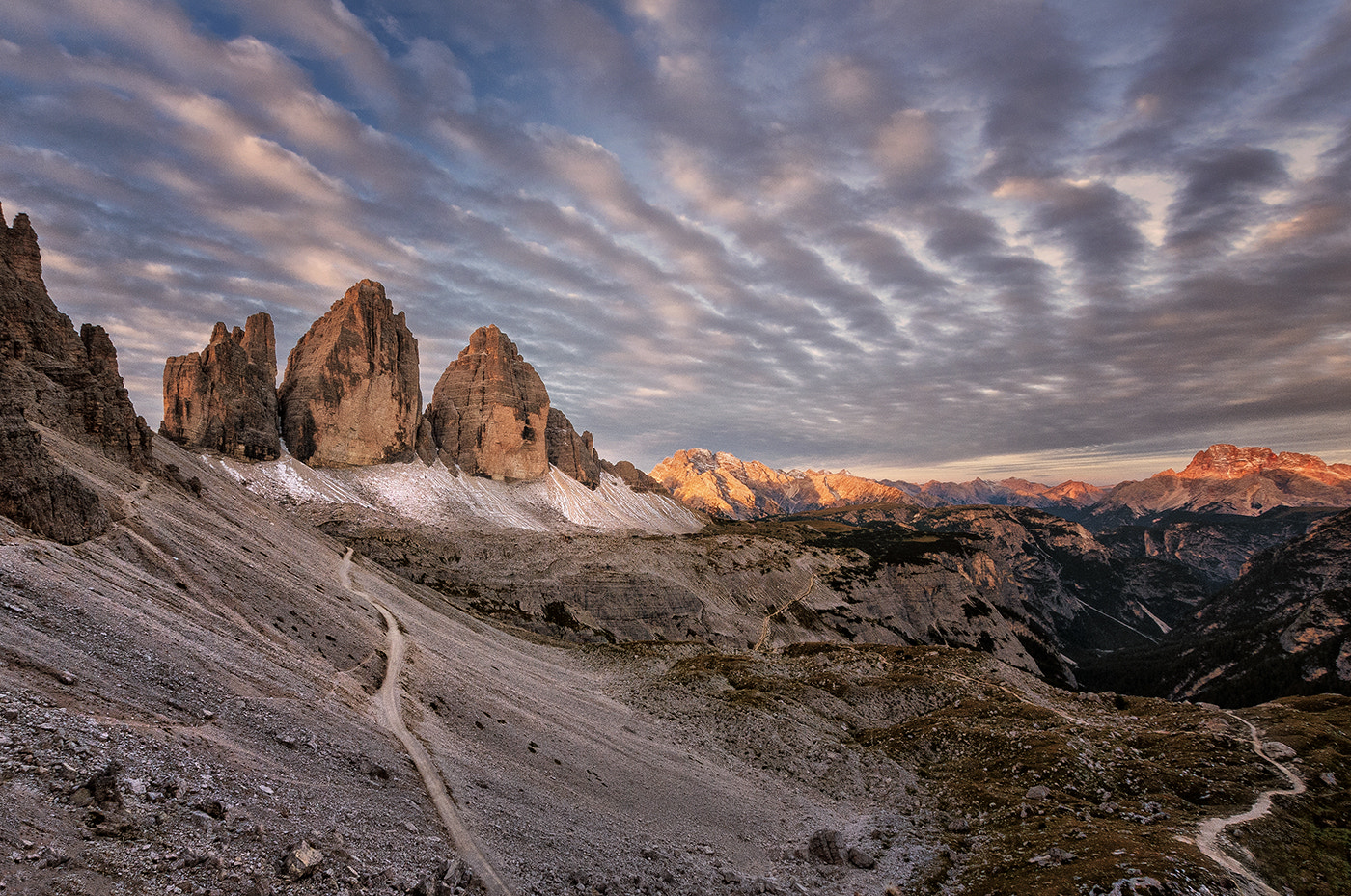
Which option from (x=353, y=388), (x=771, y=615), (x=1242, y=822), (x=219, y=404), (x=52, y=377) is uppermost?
(x=353, y=388)

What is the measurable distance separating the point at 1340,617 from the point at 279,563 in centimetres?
Result: 28392

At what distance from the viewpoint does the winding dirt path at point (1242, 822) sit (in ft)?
77.3

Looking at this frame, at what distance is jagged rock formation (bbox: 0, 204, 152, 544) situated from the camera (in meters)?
30.3

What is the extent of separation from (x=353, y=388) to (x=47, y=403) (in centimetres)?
12961

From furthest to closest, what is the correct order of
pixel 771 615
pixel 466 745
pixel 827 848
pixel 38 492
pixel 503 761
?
pixel 771 615
pixel 466 745
pixel 503 761
pixel 827 848
pixel 38 492

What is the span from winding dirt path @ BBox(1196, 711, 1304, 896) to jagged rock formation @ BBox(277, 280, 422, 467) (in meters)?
184

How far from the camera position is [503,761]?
31.9 metres

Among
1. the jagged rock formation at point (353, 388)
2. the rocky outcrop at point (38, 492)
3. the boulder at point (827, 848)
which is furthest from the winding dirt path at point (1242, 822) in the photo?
the jagged rock formation at point (353, 388)

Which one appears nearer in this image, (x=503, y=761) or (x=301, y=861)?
(x=301, y=861)

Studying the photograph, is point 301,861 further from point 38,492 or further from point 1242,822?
point 1242,822

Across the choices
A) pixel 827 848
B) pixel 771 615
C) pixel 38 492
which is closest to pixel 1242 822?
pixel 827 848

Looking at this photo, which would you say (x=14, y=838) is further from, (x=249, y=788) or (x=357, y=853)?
(x=357, y=853)

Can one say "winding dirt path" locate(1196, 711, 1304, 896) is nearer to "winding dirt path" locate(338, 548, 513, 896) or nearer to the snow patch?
"winding dirt path" locate(338, 548, 513, 896)

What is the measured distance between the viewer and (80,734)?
15.6 metres
